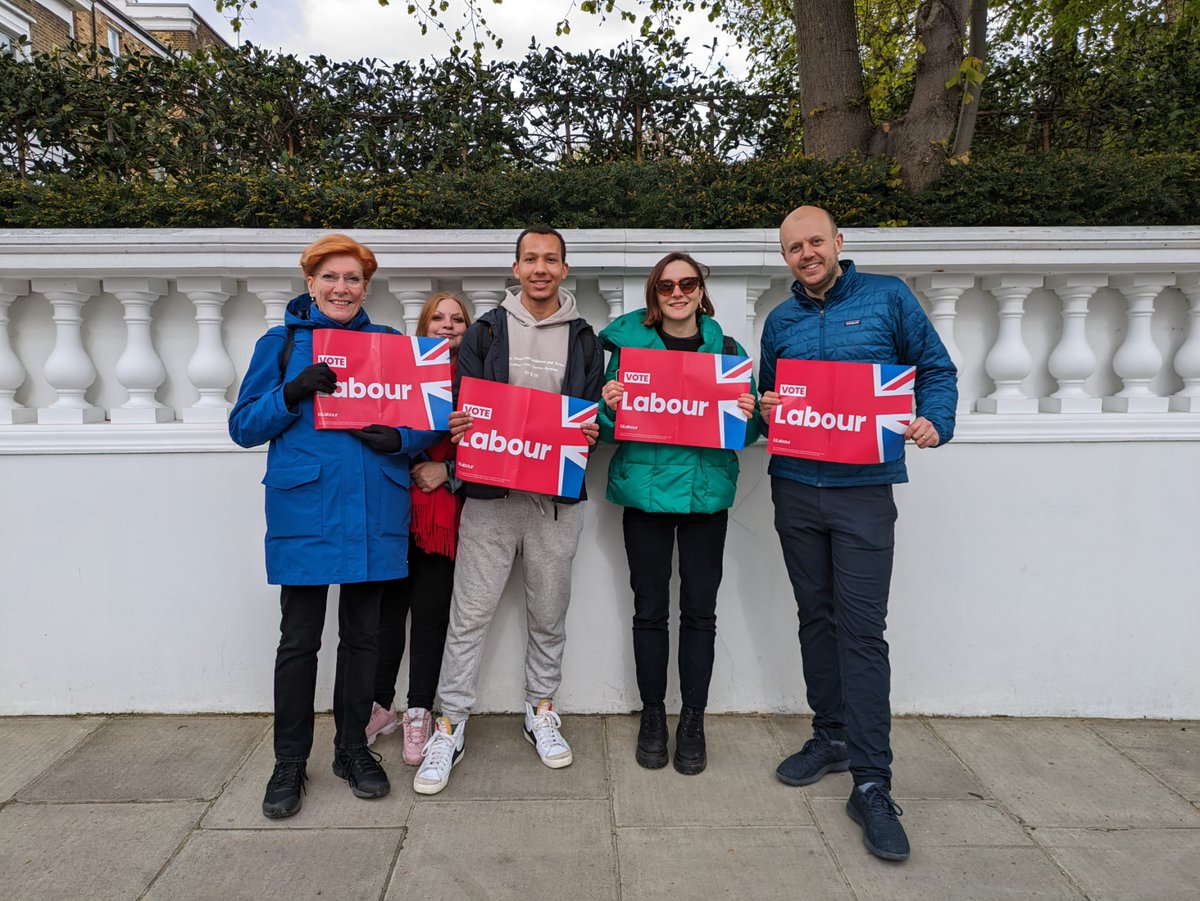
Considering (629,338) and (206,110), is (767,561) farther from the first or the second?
(206,110)

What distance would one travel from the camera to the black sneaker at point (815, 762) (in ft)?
10.2

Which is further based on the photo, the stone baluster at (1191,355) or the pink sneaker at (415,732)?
the stone baluster at (1191,355)

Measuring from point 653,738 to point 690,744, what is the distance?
6.2 inches

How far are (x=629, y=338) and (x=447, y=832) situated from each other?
199 cm

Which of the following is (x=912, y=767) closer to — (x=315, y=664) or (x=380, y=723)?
(x=380, y=723)

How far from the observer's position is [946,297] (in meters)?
3.57

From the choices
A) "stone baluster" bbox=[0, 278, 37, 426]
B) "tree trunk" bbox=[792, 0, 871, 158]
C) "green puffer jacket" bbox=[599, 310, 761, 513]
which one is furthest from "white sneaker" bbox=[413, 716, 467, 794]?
"tree trunk" bbox=[792, 0, 871, 158]

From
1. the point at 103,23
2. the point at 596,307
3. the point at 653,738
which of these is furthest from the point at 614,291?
the point at 103,23

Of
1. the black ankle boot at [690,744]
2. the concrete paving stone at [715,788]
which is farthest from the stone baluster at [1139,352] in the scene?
the black ankle boot at [690,744]

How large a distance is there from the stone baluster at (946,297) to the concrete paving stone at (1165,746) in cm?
165

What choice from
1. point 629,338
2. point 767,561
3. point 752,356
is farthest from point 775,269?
point 767,561

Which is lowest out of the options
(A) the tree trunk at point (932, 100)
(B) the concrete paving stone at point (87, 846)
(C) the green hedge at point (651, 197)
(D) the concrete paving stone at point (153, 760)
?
(D) the concrete paving stone at point (153, 760)

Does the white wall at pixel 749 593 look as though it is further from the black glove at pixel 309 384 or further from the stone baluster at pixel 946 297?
the black glove at pixel 309 384

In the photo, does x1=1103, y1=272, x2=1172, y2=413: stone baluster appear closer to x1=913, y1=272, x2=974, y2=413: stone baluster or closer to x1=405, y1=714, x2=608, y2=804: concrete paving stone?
x1=913, y1=272, x2=974, y2=413: stone baluster
